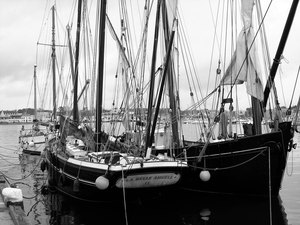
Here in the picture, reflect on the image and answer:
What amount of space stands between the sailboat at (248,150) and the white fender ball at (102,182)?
397 cm

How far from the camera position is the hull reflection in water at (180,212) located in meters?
15.0

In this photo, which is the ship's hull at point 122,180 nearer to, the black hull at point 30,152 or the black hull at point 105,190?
the black hull at point 105,190

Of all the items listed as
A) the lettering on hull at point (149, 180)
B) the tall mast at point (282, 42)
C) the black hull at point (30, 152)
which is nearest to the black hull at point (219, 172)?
the lettering on hull at point (149, 180)

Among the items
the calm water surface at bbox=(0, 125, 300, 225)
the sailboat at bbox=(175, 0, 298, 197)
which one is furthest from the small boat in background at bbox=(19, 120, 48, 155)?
the sailboat at bbox=(175, 0, 298, 197)

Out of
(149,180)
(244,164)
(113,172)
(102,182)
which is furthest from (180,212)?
(102,182)

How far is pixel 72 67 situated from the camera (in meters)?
28.8

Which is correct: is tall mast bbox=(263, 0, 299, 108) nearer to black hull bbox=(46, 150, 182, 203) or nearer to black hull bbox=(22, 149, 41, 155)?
black hull bbox=(46, 150, 182, 203)

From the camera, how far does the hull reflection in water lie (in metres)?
15.0

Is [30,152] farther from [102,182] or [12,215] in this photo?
[12,215]

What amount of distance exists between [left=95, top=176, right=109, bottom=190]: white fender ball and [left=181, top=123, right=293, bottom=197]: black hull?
4.34 m

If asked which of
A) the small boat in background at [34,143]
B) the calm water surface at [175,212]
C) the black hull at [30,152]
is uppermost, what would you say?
the small boat in background at [34,143]

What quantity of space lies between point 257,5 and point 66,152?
11.5 m

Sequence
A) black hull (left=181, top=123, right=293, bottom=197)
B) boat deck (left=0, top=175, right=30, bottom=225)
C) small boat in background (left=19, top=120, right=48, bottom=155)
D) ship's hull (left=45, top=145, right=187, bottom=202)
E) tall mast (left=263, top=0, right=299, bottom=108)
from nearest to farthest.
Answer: boat deck (left=0, top=175, right=30, bottom=225) < ship's hull (left=45, top=145, right=187, bottom=202) < tall mast (left=263, top=0, right=299, bottom=108) < black hull (left=181, top=123, right=293, bottom=197) < small boat in background (left=19, top=120, right=48, bottom=155)

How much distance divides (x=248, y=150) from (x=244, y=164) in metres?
0.73
